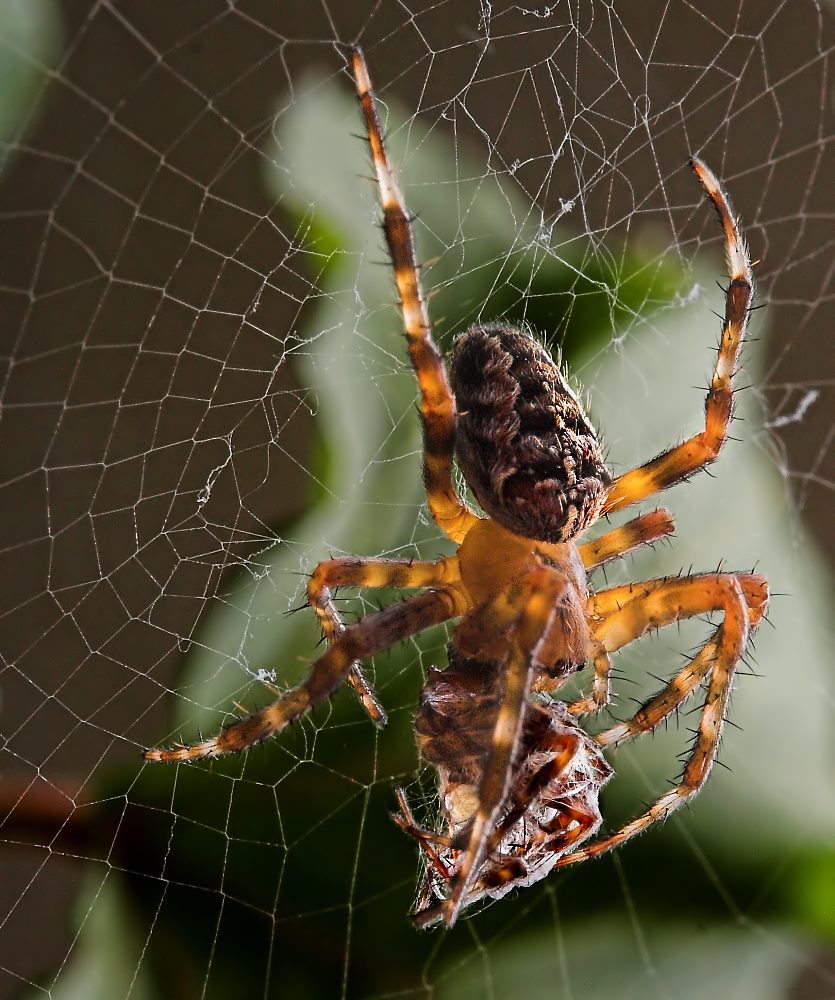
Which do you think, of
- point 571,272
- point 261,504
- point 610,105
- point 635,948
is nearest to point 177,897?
point 261,504

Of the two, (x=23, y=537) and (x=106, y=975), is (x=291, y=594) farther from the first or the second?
(x=23, y=537)

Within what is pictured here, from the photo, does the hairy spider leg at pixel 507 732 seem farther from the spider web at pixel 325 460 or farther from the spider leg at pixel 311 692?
the spider web at pixel 325 460

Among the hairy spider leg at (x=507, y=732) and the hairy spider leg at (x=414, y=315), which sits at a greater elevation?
the hairy spider leg at (x=414, y=315)

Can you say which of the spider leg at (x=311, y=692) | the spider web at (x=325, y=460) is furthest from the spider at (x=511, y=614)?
the spider web at (x=325, y=460)

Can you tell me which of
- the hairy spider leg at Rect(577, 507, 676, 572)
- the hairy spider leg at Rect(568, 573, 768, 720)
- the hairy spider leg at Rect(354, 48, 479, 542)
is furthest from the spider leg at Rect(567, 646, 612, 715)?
the hairy spider leg at Rect(354, 48, 479, 542)

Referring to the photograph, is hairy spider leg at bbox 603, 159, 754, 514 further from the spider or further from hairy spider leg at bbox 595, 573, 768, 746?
hairy spider leg at bbox 595, 573, 768, 746

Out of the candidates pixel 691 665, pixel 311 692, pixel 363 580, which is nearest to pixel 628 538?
pixel 691 665

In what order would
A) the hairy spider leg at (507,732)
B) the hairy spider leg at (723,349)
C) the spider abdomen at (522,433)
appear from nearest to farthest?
the hairy spider leg at (507,732), the spider abdomen at (522,433), the hairy spider leg at (723,349)
